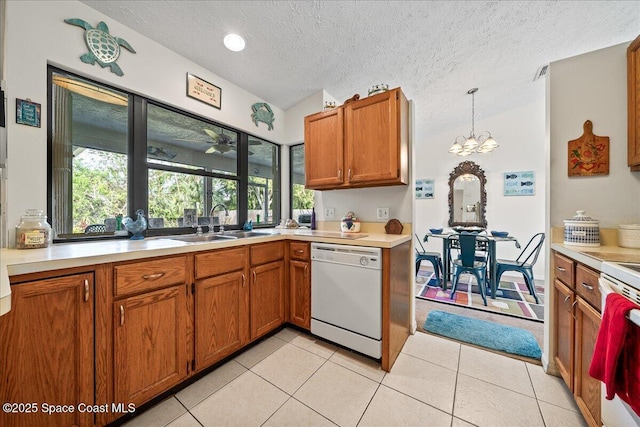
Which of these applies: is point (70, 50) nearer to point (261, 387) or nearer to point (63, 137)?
point (63, 137)

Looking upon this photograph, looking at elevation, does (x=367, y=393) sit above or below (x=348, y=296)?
below

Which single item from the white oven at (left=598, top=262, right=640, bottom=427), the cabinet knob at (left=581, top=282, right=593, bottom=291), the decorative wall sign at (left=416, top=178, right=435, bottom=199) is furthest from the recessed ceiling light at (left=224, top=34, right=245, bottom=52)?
the decorative wall sign at (left=416, top=178, right=435, bottom=199)

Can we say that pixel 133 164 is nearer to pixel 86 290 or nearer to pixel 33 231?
pixel 33 231

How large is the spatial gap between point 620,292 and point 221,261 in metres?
1.98

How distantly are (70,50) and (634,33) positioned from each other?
4.40m

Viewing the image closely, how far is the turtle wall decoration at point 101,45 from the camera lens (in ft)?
5.09

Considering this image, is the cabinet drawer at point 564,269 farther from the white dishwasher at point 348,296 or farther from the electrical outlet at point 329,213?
the electrical outlet at point 329,213

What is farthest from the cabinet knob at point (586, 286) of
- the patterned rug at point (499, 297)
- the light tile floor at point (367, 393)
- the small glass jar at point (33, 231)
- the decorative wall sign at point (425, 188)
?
the decorative wall sign at point (425, 188)

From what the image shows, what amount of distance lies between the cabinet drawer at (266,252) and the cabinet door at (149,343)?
21.8 inches

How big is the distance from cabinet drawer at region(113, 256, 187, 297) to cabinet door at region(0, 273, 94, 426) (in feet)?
0.37

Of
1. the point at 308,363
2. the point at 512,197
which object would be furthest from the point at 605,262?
the point at 512,197

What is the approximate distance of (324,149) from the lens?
2.35m

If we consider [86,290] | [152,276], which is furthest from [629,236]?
[86,290]

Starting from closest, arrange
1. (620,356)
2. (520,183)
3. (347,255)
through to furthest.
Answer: (620,356)
(347,255)
(520,183)
